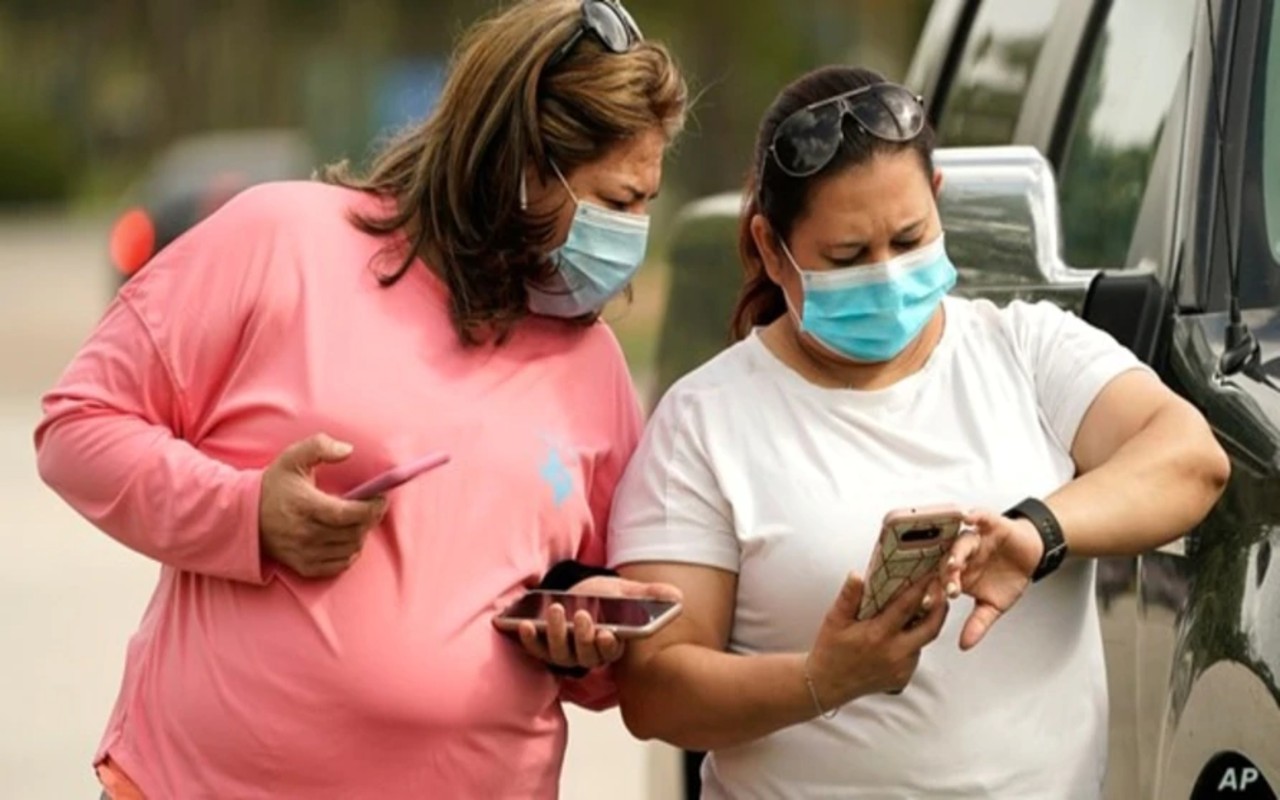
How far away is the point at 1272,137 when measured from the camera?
179 inches

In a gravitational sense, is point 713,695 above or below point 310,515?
below

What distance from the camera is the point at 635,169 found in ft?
12.6

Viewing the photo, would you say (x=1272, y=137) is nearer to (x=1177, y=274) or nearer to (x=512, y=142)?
(x=1177, y=274)

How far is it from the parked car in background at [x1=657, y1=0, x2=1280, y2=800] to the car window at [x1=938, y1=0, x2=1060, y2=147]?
27 cm

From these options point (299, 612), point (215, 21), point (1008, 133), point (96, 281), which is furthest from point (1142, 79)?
point (215, 21)

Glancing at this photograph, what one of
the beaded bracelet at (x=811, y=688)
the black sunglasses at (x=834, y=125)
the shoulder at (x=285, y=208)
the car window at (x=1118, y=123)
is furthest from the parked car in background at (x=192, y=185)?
the beaded bracelet at (x=811, y=688)

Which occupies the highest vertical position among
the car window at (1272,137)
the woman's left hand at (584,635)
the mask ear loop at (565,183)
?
the mask ear loop at (565,183)

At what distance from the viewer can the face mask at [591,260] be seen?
3.83 meters

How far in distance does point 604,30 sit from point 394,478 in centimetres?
65

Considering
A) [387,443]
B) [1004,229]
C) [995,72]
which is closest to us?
[387,443]

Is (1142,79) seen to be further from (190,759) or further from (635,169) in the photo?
(190,759)

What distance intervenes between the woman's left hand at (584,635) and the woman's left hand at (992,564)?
35cm

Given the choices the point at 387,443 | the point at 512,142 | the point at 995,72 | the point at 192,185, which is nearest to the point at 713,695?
the point at 387,443

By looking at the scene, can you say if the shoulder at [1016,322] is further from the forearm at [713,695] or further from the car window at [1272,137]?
the car window at [1272,137]
